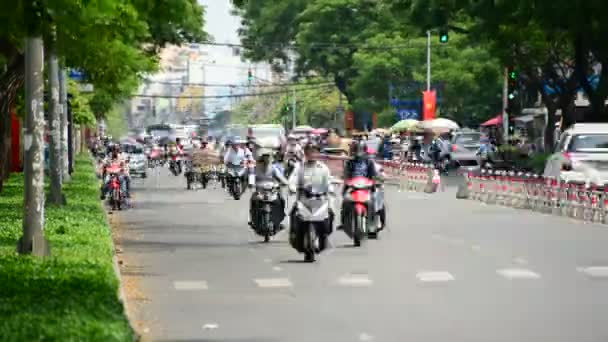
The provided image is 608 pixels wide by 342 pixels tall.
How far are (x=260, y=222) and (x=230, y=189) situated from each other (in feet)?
68.2

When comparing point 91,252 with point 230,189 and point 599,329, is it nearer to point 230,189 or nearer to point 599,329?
point 599,329

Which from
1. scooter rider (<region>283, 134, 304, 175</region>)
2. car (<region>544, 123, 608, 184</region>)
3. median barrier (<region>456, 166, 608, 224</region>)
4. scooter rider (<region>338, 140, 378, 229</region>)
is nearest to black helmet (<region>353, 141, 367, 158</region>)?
scooter rider (<region>338, 140, 378, 229</region>)

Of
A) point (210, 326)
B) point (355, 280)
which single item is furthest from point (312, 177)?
point (210, 326)

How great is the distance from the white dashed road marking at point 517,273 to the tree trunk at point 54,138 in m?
15.7

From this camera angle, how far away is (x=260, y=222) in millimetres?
29938

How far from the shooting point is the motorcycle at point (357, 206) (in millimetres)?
28219

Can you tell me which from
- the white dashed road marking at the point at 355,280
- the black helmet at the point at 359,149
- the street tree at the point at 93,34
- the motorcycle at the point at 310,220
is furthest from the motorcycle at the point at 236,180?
the white dashed road marking at the point at 355,280

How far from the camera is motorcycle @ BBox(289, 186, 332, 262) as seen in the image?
2508 cm

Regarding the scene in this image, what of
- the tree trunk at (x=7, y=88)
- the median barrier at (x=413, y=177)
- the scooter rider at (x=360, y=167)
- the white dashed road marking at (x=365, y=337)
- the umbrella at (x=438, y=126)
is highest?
the tree trunk at (x=7, y=88)

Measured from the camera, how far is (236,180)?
50188 millimetres

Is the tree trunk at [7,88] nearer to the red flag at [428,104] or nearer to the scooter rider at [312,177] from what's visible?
the scooter rider at [312,177]

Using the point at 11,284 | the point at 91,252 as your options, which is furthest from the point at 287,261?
the point at 11,284

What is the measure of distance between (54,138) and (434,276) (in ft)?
67.3

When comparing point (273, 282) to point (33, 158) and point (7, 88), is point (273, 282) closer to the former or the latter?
point (33, 158)
